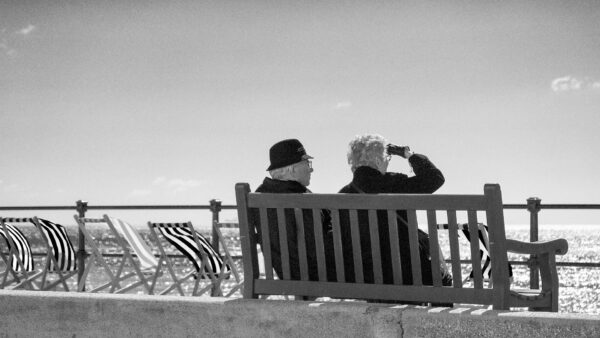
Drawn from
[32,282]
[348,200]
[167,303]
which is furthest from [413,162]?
[32,282]

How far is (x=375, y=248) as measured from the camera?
12.9 ft

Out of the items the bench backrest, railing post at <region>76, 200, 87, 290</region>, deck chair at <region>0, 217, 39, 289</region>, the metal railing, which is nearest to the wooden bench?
the bench backrest

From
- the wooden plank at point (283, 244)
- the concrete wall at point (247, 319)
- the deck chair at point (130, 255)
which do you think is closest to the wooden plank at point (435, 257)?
the concrete wall at point (247, 319)

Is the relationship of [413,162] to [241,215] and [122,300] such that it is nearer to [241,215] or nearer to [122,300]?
[241,215]

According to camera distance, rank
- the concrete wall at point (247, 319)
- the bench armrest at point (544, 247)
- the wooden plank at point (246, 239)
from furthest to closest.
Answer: the bench armrest at point (544, 247) < the wooden plank at point (246, 239) < the concrete wall at point (247, 319)

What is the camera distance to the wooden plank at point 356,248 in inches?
154

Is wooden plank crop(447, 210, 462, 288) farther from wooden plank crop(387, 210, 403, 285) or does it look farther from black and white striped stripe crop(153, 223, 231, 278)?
black and white striped stripe crop(153, 223, 231, 278)

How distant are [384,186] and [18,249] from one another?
531 cm

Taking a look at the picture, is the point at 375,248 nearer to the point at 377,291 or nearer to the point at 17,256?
the point at 377,291

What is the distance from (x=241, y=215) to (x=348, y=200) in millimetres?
561

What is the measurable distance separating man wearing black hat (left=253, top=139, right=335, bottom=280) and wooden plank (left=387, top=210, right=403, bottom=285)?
337mm

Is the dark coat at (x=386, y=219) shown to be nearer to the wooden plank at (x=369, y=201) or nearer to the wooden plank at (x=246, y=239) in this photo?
the wooden plank at (x=369, y=201)

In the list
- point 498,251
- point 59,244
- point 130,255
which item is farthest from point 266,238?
point 59,244

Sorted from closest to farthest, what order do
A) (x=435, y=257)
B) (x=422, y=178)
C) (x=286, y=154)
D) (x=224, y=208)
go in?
(x=435, y=257) < (x=422, y=178) < (x=286, y=154) < (x=224, y=208)
